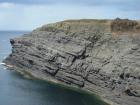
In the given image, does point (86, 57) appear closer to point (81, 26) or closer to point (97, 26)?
point (97, 26)

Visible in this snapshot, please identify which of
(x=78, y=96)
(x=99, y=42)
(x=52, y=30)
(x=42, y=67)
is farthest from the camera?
(x=52, y=30)

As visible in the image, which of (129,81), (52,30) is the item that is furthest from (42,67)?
(129,81)

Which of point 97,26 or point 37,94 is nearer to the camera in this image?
point 37,94

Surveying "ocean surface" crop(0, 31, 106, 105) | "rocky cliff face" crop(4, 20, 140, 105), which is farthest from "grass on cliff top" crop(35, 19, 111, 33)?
"ocean surface" crop(0, 31, 106, 105)

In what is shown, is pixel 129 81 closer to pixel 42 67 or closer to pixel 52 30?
pixel 42 67

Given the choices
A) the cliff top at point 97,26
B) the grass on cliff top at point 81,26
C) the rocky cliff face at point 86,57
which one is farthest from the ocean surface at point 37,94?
the cliff top at point 97,26

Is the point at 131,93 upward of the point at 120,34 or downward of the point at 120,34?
downward

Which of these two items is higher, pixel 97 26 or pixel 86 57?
pixel 97 26

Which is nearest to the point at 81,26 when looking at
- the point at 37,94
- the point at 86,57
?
the point at 86,57
